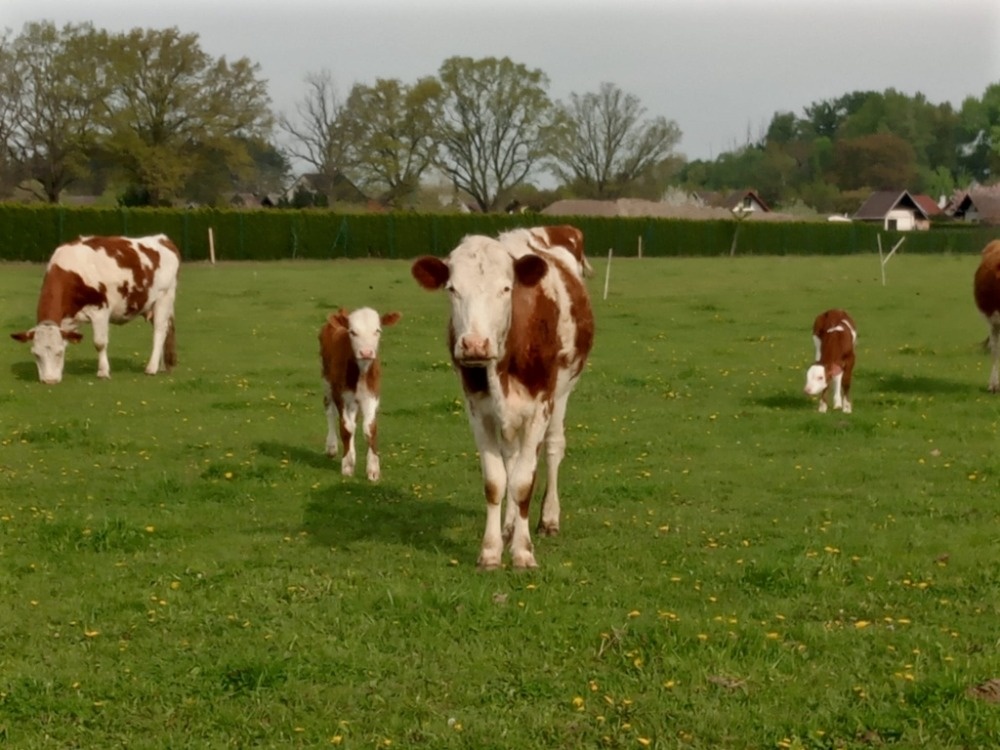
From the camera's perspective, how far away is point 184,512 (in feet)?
33.1

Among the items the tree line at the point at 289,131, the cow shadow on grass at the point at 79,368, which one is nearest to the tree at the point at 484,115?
the tree line at the point at 289,131

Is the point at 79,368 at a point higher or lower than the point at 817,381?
lower

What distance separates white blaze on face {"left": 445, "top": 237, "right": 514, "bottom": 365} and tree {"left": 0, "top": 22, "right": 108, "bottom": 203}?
75465mm

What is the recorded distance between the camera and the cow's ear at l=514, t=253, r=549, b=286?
8.16 metres

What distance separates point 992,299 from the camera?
17.7 m

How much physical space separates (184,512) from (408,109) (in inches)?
3500

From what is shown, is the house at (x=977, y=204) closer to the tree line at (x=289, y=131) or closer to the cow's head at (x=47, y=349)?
the tree line at (x=289, y=131)

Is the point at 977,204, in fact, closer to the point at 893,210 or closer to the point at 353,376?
the point at 893,210

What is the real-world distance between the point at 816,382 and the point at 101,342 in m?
11.4

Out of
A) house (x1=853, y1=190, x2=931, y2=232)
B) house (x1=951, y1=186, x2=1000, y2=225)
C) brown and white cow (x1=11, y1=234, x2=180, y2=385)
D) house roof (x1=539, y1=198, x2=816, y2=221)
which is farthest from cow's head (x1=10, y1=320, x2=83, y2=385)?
house (x1=951, y1=186, x2=1000, y2=225)

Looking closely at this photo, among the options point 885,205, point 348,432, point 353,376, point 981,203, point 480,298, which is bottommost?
point 348,432

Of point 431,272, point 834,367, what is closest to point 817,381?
point 834,367

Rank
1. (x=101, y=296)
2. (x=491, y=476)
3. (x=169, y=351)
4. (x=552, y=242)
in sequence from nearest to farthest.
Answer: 1. (x=491, y=476)
2. (x=552, y=242)
3. (x=101, y=296)
4. (x=169, y=351)

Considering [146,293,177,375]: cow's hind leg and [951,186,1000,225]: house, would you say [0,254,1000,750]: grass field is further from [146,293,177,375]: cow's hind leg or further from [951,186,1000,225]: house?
Result: [951,186,1000,225]: house
